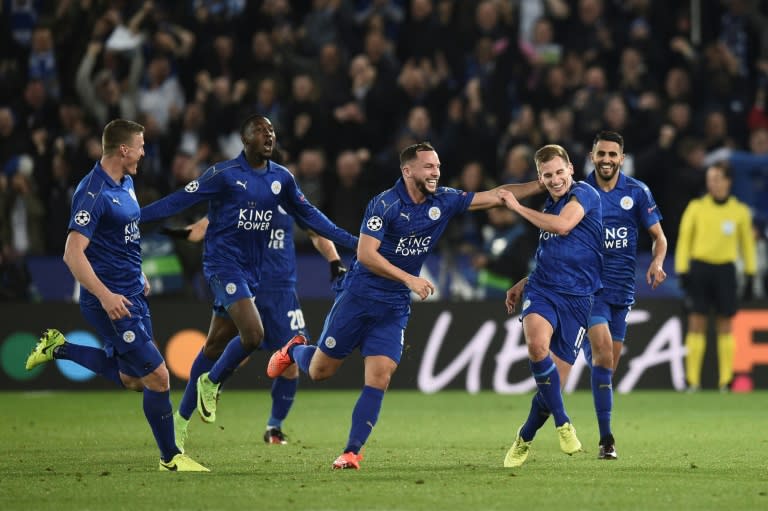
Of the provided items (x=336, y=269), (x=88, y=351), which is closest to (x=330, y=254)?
(x=336, y=269)

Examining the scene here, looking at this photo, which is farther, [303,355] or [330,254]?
[330,254]

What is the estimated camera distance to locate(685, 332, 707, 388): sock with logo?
55.5 ft

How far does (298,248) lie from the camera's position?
1805cm

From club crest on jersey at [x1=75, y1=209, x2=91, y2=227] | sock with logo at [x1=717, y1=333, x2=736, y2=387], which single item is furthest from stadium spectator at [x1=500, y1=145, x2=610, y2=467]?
sock with logo at [x1=717, y1=333, x2=736, y2=387]

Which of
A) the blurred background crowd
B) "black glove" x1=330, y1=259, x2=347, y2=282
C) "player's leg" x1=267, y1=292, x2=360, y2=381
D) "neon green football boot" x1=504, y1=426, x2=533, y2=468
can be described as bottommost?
"neon green football boot" x1=504, y1=426, x2=533, y2=468

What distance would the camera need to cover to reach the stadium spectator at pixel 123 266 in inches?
361

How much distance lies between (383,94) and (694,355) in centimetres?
524

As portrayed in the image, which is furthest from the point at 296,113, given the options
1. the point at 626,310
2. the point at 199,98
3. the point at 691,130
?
the point at 626,310

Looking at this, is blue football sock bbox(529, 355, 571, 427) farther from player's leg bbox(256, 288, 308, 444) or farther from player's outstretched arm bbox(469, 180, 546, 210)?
player's leg bbox(256, 288, 308, 444)

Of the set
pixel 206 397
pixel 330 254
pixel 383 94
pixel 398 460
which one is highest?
pixel 383 94

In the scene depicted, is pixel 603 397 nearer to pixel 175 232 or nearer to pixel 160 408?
pixel 160 408

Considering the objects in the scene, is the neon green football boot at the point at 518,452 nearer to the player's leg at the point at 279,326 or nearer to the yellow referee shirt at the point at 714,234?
the player's leg at the point at 279,326

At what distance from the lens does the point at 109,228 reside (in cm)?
939

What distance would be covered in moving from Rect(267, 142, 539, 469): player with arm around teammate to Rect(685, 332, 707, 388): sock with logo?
7.66m
